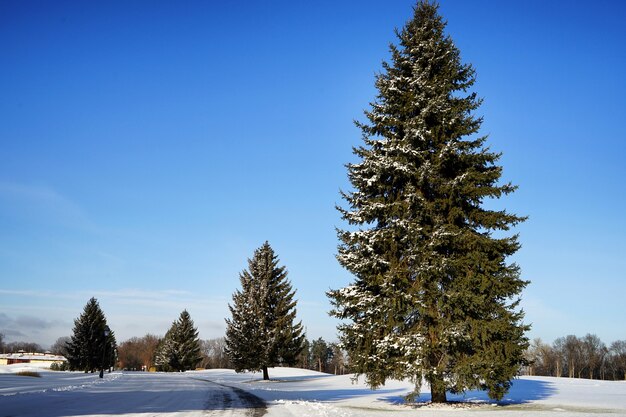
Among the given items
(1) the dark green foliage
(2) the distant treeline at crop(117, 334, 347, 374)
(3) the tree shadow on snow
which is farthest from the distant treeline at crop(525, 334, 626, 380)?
(3) the tree shadow on snow

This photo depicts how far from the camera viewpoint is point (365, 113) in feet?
59.6

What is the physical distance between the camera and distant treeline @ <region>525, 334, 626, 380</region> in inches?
4104

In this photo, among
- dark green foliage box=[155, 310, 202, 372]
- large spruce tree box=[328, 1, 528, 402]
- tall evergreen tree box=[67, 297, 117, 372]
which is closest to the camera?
large spruce tree box=[328, 1, 528, 402]

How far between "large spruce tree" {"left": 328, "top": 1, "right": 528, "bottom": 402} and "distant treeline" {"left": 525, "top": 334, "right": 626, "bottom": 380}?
4052 inches

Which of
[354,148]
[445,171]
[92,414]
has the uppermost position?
[354,148]

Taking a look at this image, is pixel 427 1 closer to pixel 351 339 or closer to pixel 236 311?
pixel 351 339

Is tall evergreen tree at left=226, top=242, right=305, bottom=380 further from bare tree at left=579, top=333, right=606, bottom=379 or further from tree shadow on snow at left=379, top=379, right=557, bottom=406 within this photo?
bare tree at left=579, top=333, right=606, bottom=379

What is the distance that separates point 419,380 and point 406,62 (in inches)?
473

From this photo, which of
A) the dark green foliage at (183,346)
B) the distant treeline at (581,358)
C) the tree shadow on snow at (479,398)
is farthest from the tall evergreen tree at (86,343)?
the distant treeline at (581,358)

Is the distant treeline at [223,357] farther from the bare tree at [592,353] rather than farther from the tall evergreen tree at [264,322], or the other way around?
the tall evergreen tree at [264,322]

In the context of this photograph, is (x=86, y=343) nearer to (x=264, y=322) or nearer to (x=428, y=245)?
(x=264, y=322)

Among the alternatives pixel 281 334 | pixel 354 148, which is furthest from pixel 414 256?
pixel 281 334

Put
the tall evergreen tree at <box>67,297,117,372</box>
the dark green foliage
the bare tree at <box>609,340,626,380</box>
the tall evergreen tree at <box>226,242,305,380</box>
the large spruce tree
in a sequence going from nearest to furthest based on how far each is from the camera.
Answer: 1. the large spruce tree
2. the tall evergreen tree at <box>226,242,305,380</box>
3. the tall evergreen tree at <box>67,297,117,372</box>
4. the dark green foliage
5. the bare tree at <box>609,340,626,380</box>

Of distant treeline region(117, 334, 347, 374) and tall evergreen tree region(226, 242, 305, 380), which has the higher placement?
tall evergreen tree region(226, 242, 305, 380)
